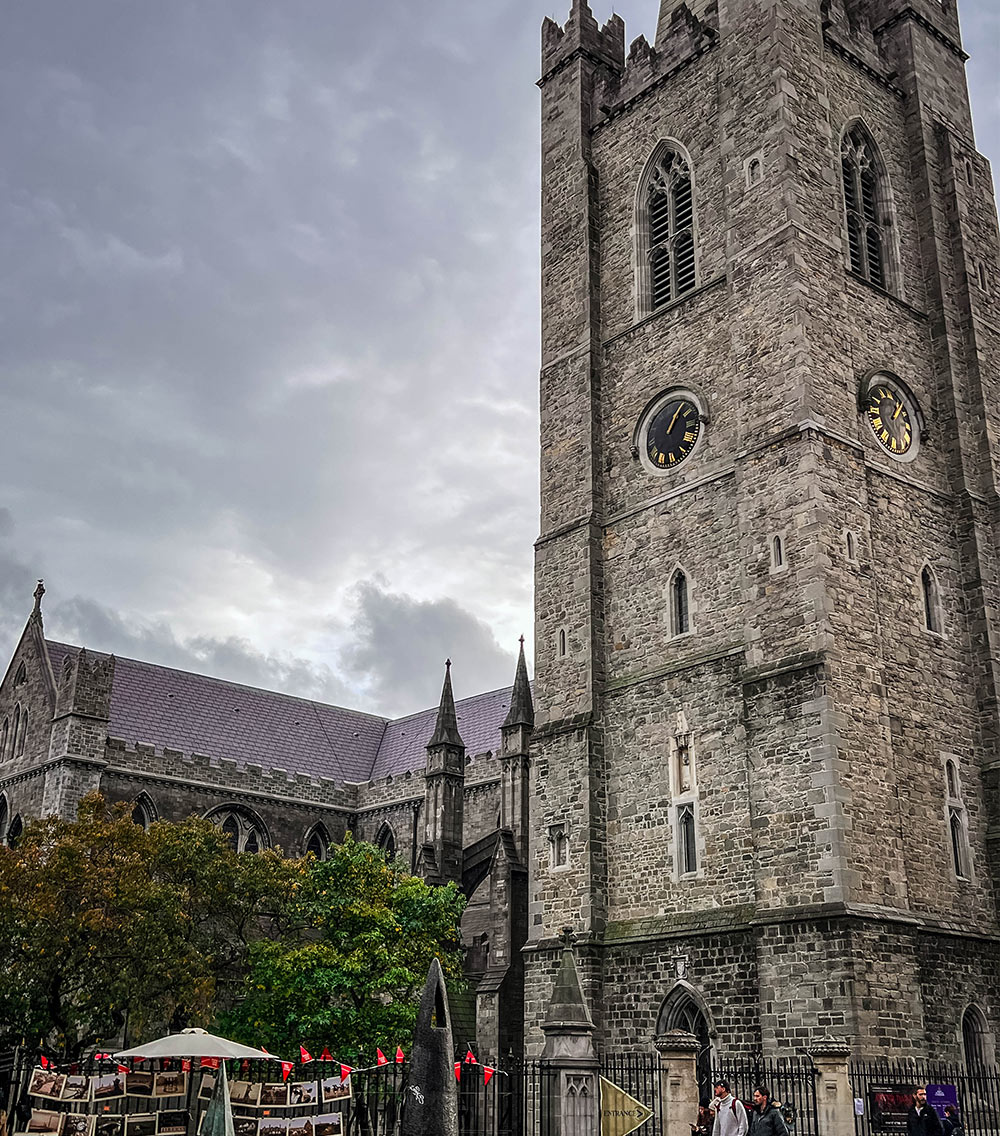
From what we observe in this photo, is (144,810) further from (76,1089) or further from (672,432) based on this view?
(76,1089)

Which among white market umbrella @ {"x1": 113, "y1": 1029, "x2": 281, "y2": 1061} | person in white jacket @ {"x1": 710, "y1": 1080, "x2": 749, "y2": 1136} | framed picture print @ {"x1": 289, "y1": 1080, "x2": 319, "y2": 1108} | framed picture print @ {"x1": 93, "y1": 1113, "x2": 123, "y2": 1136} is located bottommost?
framed picture print @ {"x1": 93, "y1": 1113, "x2": 123, "y2": 1136}

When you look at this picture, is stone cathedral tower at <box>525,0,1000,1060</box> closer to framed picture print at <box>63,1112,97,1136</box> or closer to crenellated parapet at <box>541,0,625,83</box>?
crenellated parapet at <box>541,0,625,83</box>

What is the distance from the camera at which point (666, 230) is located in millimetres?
29344

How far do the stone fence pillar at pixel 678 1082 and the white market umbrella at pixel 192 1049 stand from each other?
208 inches

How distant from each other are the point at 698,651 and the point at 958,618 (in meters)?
5.67

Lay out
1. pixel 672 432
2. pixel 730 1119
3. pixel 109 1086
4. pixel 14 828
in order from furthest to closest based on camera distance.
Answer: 1. pixel 14 828
2. pixel 672 432
3. pixel 109 1086
4. pixel 730 1119

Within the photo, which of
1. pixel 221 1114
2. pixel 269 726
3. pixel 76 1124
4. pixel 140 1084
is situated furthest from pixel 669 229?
pixel 269 726

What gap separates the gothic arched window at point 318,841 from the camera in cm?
4438

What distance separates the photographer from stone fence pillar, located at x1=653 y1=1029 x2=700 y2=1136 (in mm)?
16797

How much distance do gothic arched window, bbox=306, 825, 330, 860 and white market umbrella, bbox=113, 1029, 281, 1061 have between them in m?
27.0

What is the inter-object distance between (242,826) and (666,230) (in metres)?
24.7

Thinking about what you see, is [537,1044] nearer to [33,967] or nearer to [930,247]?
[33,967]

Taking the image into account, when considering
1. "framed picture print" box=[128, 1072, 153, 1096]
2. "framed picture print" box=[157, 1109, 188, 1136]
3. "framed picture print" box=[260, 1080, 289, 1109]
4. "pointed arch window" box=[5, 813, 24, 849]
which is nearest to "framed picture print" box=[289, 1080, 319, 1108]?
"framed picture print" box=[260, 1080, 289, 1109]

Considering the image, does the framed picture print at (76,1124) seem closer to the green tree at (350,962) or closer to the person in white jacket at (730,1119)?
the person in white jacket at (730,1119)
